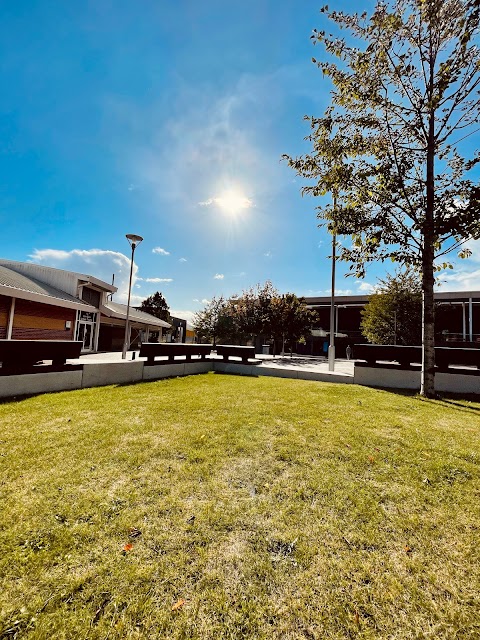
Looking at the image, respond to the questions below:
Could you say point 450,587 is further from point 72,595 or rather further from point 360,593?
point 72,595

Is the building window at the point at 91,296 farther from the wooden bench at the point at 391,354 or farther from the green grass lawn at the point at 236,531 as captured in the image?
the wooden bench at the point at 391,354

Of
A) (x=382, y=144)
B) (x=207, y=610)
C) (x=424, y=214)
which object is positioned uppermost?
(x=382, y=144)

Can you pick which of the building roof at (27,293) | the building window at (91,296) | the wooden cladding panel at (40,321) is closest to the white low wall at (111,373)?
the building roof at (27,293)

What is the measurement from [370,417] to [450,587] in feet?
14.4

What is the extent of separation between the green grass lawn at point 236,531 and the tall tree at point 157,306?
52969 millimetres

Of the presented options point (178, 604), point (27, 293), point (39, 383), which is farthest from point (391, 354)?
point (27, 293)

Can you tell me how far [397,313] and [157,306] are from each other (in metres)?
42.7

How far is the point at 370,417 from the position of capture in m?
6.44

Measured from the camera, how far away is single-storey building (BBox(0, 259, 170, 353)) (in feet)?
50.0

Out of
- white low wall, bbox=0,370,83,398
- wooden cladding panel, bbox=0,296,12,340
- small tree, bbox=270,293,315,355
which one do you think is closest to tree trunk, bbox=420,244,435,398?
white low wall, bbox=0,370,83,398

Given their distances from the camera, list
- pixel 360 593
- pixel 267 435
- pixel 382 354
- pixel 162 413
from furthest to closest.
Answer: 1. pixel 382 354
2. pixel 162 413
3. pixel 267 435
4. pixel 360 593

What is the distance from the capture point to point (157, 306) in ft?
188

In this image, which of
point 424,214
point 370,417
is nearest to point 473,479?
point 370,417

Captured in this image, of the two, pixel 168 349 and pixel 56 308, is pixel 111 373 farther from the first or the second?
pixel 56 308
